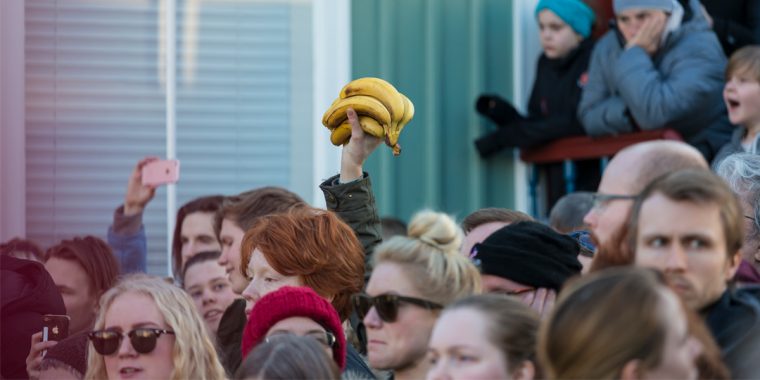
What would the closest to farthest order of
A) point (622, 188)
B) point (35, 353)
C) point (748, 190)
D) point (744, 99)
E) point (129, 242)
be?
1. point (622, 188)
2. point (748, 190)
3. point (35, 353)
4. point (744, 99)
5. point (129, 242)

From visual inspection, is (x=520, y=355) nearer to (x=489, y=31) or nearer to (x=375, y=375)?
(x=375, y=375)

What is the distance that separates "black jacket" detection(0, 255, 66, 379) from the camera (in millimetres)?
5387

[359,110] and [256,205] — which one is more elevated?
[359,110]

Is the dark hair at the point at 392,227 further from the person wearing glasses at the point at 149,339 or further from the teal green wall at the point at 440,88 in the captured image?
the person wearing glasses at the point at 149,339

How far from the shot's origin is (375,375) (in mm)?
4699

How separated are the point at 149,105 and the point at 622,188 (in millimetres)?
4547

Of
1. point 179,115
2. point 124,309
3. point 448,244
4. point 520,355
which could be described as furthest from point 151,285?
point 179,115

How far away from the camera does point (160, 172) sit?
704 cm

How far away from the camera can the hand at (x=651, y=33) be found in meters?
6.66

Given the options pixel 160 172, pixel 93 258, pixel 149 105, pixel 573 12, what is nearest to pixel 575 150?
pixel 573 12

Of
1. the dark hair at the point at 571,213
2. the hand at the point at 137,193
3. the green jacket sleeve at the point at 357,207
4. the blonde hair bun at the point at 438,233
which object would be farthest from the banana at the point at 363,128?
the hand at the point at 137,193

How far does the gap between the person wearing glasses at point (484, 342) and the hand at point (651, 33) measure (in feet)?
11.3

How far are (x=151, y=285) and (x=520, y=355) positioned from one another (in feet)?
5.80

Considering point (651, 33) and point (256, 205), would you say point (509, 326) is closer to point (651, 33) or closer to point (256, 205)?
point (256, 205)
